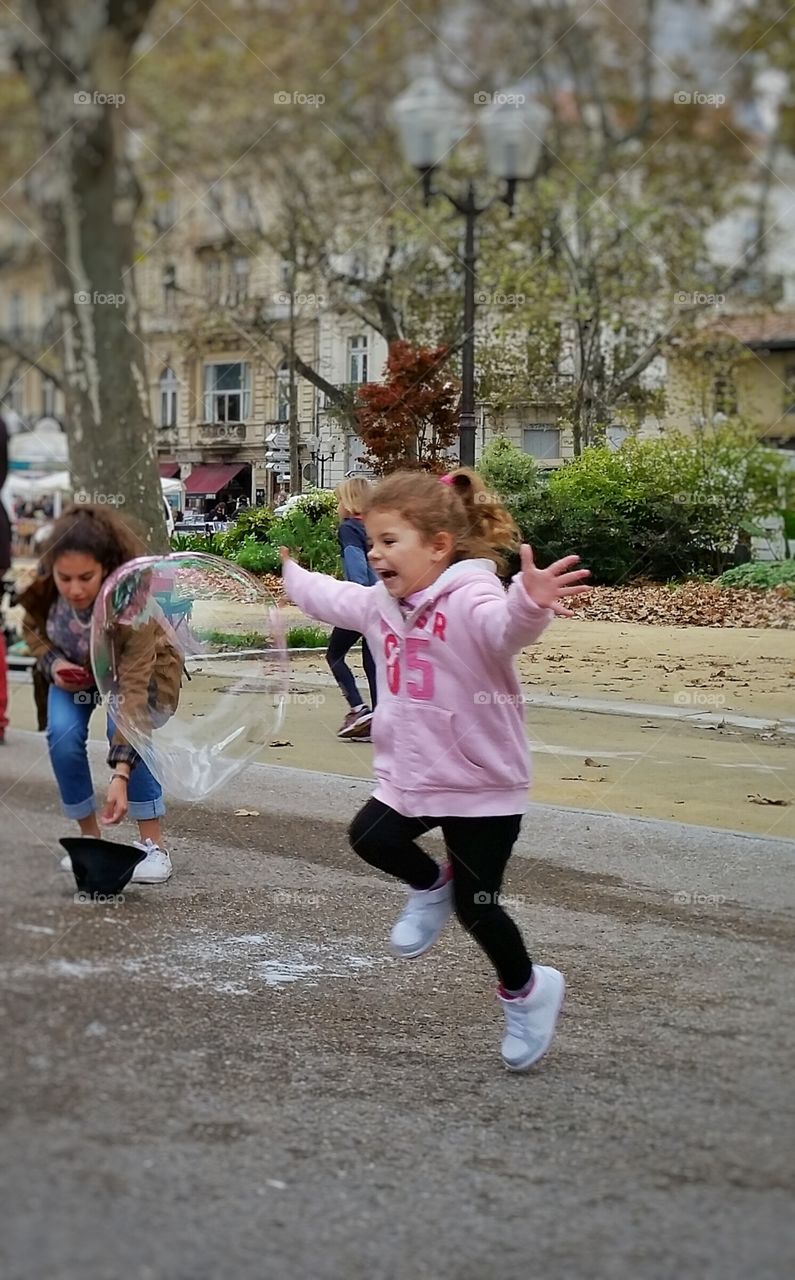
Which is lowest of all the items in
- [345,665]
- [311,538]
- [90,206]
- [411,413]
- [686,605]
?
[345,665]

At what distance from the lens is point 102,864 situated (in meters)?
4.34

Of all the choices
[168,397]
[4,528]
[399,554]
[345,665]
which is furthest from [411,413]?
[4,528]

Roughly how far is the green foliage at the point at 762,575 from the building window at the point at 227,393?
1.56 m

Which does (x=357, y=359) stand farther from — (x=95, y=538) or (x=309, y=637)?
(x=95, y=538)

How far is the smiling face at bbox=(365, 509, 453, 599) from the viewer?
310 centimetres

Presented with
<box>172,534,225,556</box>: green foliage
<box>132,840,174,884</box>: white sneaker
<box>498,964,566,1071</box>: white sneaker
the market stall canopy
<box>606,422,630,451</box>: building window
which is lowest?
<box>132,840,174,884</box>: white sneaker

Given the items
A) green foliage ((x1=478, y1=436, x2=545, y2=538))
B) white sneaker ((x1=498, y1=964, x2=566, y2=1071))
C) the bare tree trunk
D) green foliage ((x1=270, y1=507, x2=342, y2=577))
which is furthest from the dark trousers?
white sneaker ((x1=498, y1=964, x2=566, y2=1071))

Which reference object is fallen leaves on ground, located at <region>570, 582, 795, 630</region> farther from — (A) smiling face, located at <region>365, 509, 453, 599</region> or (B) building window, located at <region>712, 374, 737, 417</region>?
(A) smiling face, located at <region>365, 509, 453, 599</region>

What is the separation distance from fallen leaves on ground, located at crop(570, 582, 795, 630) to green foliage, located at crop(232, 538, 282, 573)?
948mm

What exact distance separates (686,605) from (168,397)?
5.60ft

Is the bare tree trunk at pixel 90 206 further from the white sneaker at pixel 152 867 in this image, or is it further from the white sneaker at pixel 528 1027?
the white sneaker at pixel 528 1027

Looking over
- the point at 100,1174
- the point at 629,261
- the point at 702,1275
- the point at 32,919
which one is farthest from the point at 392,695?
the point at 629,261

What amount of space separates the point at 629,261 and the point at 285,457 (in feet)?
4.35

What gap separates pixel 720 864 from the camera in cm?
471
